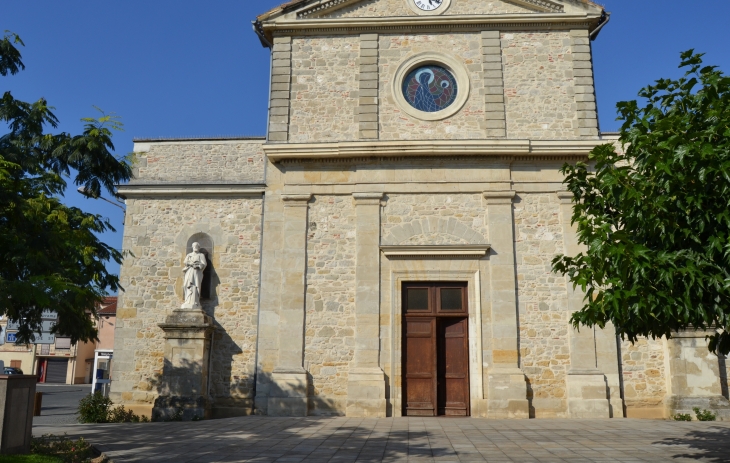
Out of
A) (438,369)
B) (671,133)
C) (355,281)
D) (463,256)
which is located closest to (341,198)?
(355,281)

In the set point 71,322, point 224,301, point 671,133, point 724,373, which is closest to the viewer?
point 671,133

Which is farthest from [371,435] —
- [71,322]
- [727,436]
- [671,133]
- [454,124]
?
[454,124]

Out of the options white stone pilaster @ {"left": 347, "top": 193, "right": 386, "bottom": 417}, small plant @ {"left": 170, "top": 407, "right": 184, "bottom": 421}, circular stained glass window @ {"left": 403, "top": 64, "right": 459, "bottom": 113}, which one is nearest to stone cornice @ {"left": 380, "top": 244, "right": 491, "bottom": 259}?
white stone pilaster @ {"left": 347, "top": 193, "right": 386, "bottom": 417}

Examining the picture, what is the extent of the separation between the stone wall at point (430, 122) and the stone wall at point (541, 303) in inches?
85.0

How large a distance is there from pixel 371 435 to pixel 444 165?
6470 millimetres

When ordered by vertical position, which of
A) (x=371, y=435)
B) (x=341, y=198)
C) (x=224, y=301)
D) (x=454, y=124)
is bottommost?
(x=371, y=435)

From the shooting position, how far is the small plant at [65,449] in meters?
7.69

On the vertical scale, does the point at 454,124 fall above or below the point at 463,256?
above

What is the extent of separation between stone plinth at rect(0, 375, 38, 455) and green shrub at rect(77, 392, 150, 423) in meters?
5.25

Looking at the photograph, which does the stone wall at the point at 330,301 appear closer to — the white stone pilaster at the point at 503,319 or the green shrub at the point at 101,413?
the white stone pilaster at the point at 503,319

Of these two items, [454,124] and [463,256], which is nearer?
[463,256]

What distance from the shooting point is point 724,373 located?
1285 centimetres

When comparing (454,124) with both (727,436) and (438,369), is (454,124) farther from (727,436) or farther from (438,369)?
(727,436)

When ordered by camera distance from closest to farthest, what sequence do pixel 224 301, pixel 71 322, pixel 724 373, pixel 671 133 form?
pixel 671 133
pixel 71 322
pixel 724 373
pixel 224 301
